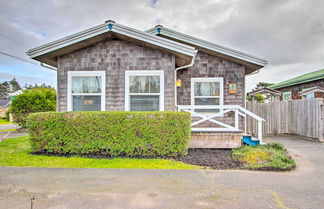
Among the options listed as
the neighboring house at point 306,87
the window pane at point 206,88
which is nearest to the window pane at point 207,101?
the window pane at point 206,88

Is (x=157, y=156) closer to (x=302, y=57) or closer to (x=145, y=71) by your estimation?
(x=145, y=71)

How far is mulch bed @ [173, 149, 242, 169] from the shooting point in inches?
188

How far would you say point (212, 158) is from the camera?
17.4 ft

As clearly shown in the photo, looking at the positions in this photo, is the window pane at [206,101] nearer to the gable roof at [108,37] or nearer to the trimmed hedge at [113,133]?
the gable roof at [108,37]

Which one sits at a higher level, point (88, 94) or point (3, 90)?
point (3, 90)

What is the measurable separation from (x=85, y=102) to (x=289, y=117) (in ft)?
31.7

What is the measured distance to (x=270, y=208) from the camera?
274 centimetres

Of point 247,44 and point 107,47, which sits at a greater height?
point 247,44

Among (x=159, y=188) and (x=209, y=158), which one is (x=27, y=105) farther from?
(x=159, y=188)

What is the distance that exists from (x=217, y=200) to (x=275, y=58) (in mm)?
18890

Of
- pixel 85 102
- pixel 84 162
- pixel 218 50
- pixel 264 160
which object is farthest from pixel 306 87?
pixel 84 162

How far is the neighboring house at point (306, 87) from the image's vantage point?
38.5ft

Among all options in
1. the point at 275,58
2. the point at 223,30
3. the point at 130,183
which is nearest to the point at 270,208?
the point at 130,183

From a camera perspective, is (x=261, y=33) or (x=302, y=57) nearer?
(x=261, y=33)
